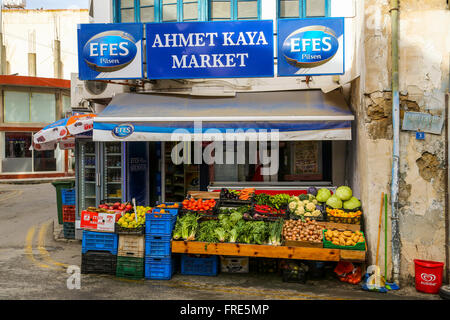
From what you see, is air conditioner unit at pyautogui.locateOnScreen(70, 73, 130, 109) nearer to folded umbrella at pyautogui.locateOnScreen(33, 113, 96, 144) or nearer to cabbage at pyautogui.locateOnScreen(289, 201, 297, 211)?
folded umbrella at pyautogui.locateOnScreen(33, 113, 96, 144)

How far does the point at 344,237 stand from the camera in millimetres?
6906

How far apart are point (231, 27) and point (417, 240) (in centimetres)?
554

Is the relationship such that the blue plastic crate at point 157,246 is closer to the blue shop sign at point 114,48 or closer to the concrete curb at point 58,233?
the blue shop sign at point 114,48

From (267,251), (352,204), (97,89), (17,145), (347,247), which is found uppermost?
(97,89)

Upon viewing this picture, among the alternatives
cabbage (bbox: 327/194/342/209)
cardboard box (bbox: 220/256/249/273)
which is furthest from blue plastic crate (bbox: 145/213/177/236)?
cabbage (bbox: 327/194/342/209)

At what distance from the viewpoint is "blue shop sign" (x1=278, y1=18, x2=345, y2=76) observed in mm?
8000

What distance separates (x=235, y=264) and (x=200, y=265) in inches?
27.0

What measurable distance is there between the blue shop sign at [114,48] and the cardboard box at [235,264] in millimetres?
4387

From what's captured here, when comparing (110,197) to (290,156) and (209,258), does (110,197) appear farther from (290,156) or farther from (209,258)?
(290,156)

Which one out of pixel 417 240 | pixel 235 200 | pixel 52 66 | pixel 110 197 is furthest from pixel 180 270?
pixel 52 66

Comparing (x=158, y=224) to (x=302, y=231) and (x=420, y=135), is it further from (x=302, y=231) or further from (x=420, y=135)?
(x=420, y=135)

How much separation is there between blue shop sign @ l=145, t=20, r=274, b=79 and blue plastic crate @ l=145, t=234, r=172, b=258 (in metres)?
3.58

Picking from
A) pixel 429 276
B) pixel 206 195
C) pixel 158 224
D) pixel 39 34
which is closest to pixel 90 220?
pixel 158 224

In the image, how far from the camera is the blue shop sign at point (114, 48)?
343 inches
